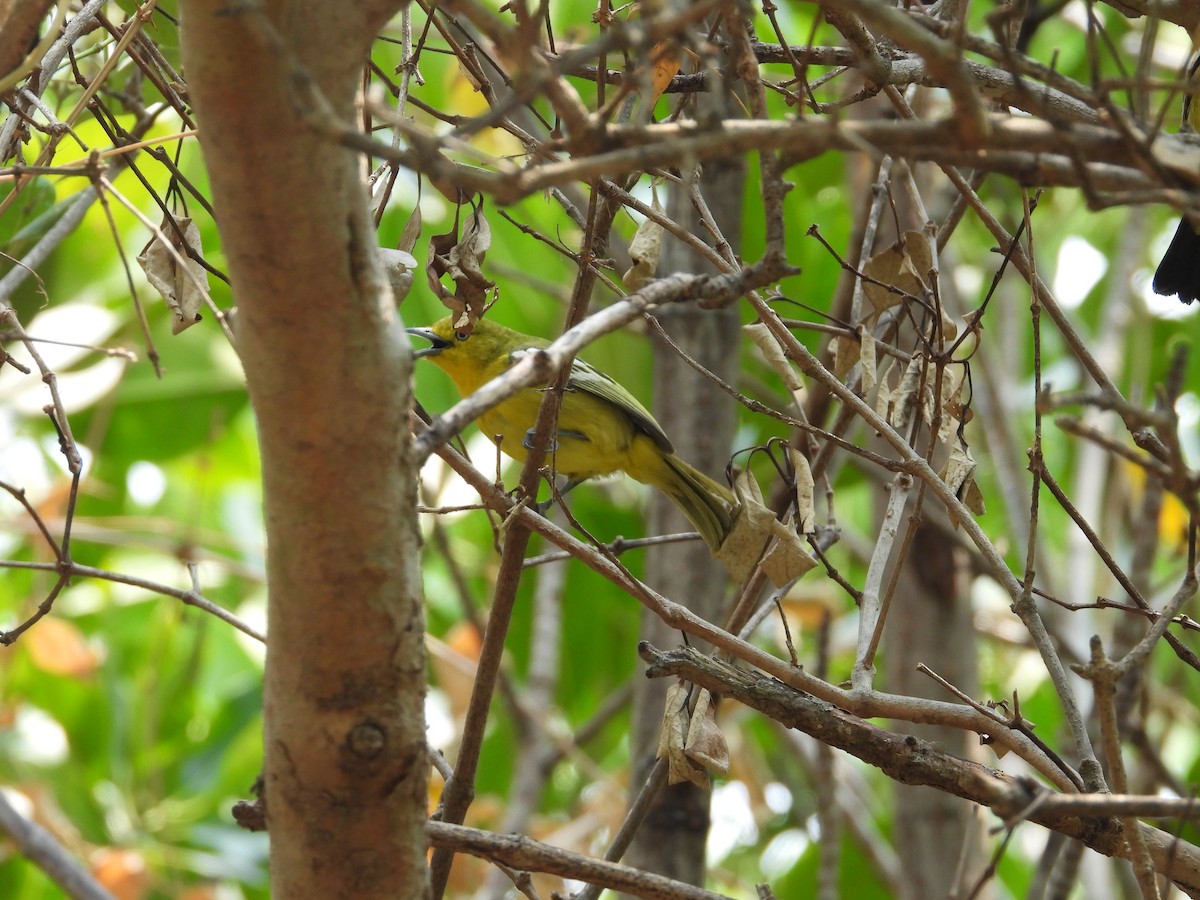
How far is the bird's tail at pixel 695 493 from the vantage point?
3395 mm

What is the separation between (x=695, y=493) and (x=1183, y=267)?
1.37 m

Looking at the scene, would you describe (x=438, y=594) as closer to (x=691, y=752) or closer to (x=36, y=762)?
(x=36, y=762)

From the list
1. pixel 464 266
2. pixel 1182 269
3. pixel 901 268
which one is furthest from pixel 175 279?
pixel 1182 269

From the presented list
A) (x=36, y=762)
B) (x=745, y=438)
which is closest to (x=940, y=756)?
(x=745, y=438)

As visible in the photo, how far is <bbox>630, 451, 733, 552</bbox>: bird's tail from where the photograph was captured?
339 cm

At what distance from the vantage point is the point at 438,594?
21.4 ft

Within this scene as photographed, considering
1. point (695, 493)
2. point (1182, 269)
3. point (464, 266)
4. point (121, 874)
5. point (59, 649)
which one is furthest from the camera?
point (59, 649)

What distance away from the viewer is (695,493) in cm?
350

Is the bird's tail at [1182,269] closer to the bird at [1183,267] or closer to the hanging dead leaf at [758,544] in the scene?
the bird at [1183,267]

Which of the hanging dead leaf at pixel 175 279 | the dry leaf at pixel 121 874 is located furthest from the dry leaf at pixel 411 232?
the dry leaf at pixel 121 874

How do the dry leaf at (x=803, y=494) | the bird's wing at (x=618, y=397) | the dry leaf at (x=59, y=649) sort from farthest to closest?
the dry leaf at (x=59, y=649) < the bird's wing at (x=618, y=397) < the dry leaf at (x=803, y=494)

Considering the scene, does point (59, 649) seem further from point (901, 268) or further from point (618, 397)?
point (901, 268)

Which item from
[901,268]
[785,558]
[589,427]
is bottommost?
[785,558]

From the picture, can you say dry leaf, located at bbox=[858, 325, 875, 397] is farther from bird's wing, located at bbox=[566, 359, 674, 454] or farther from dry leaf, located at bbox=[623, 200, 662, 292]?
bird's wing, located at bbox=[566, 359, 674, 454]
